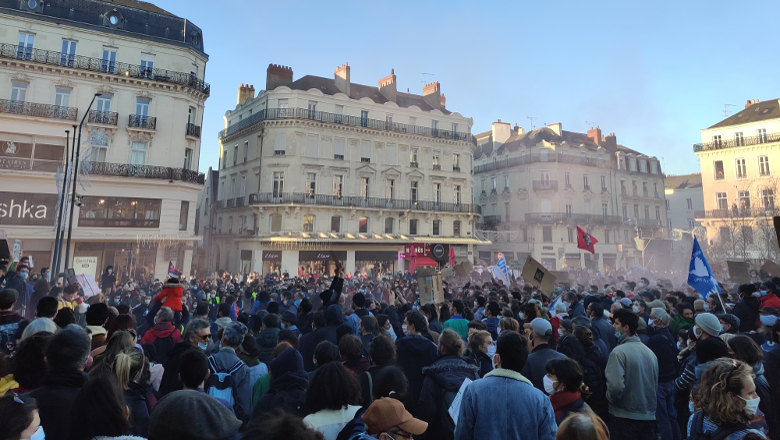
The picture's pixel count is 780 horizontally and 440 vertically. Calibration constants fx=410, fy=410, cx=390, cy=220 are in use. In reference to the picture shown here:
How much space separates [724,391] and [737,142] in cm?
4850

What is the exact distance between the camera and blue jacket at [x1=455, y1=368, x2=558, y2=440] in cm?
292

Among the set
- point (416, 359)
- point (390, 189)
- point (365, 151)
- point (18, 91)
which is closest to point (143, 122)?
point (18, 91)

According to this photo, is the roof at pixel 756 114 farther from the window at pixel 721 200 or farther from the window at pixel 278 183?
the window at pixel 278 183

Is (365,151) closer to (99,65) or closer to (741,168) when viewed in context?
(99,65)

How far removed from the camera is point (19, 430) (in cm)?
207

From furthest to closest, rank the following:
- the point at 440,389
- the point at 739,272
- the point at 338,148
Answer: the point at 338,148, the point at 739,272, the point at 440,389

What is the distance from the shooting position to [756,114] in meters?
39.9

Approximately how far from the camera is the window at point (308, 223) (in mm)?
34084

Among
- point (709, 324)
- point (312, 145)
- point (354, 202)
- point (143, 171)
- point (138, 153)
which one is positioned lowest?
point (709, 324)

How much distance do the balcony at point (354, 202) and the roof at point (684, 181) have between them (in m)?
40.5

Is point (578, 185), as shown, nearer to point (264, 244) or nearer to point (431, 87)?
point (431, 87)

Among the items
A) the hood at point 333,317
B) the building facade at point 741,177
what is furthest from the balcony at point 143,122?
the building facade at point 741,177

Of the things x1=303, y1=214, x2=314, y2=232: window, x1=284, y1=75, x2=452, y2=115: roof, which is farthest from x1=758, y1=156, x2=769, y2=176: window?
x1=303, y1=214, x2=314, y2=232: window

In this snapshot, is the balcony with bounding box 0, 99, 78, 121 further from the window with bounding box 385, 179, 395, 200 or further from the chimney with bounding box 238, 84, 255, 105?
the window with bounding box 385, 179, 395, 200
